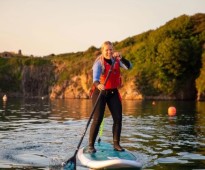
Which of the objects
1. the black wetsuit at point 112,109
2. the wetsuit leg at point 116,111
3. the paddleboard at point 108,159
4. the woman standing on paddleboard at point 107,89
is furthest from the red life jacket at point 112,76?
the paddleboard at point 108,159

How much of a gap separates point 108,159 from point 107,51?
301cm

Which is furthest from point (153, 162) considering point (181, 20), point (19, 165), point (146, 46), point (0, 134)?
point (181, 20)

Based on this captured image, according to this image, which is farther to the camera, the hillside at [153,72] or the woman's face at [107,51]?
the hillside at [153,72]

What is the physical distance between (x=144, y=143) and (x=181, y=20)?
8026 cm

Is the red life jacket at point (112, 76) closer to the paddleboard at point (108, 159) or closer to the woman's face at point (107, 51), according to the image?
the woman's face at point (107, 51)

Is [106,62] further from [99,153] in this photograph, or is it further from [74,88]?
[74,88]

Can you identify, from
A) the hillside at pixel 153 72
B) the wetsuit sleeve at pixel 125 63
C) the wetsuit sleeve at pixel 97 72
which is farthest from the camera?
the hillside at pixel 153 72

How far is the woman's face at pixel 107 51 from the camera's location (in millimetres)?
→ 11320

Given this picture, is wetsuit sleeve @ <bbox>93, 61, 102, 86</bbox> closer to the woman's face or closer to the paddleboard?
the woman's face

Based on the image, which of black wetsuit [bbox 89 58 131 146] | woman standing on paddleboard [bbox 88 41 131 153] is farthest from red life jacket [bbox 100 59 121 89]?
black wetsuit [bbox 89 58 131 146]

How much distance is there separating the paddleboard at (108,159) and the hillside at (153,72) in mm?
55084

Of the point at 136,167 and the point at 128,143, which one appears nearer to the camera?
the point at 136,167

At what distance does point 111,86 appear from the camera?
1141 cm

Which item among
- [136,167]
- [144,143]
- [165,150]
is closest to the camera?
[136,167]
